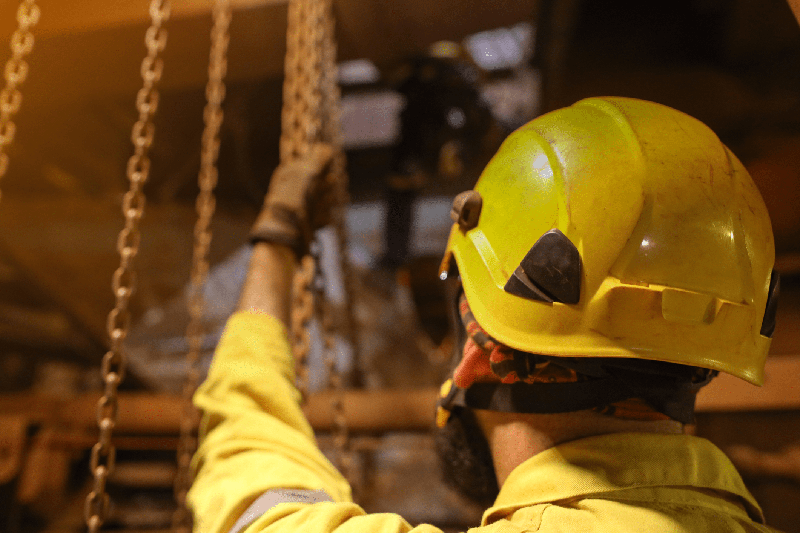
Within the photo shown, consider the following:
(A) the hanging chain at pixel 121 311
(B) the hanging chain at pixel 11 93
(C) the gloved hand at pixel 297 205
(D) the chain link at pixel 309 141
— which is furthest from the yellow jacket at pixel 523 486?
(B) the hanging chain at pixel 11 93

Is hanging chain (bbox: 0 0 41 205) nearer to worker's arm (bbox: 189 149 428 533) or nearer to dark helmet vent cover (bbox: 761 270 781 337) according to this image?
worker's arm (bbox: 189 149 428 533)

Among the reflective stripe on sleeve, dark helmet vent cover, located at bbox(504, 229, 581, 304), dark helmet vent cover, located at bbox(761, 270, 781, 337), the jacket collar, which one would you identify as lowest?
the reflective stripe on sleeve

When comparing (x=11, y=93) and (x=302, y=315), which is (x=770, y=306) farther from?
(x=11, y=93)

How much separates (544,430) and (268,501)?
1.83 feet

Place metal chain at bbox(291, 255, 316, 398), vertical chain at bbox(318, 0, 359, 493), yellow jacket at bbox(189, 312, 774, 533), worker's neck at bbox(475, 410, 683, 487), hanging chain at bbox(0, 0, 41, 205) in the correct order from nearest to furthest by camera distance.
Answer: yellow jacket at bbox(189, 312, 774, 533) → worker's neck at bbox(475, 410, 683, 487) → hanging chain at bbox(0, 0, 41, 205) → metal chain at bbox(291, 255, 316, 398) → vertical chain at bbox(318, 0, 359, 493)

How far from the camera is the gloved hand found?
1458mm

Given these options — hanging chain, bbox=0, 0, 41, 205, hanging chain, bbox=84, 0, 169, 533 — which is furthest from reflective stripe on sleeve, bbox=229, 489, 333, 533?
hanging chain, bbox=0, 0, 41, 205

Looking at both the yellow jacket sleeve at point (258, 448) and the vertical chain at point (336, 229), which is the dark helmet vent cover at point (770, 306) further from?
the vertical chain at point (336, 229)

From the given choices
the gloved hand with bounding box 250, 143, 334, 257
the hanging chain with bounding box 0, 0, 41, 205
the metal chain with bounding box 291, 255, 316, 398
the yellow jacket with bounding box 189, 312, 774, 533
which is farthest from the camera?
the metal chain with bounding box 291, 255, 316, 398

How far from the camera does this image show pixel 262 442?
104 cm

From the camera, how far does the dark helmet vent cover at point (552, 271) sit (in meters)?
0.92

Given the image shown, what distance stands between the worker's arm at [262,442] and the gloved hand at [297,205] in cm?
2

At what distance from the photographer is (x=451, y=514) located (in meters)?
4.81

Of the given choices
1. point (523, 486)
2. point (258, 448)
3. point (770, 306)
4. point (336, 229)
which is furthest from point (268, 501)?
point (336, 229)
